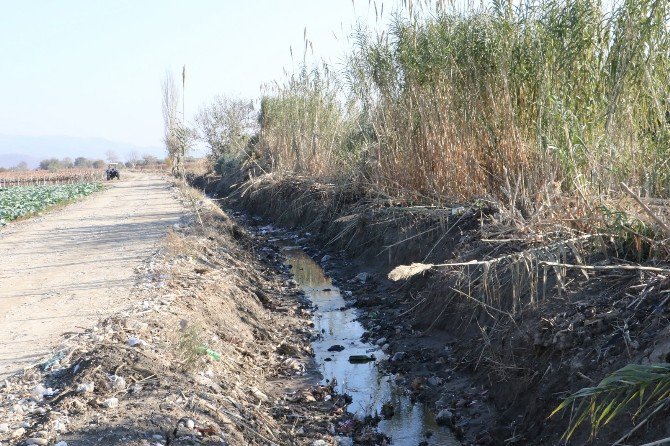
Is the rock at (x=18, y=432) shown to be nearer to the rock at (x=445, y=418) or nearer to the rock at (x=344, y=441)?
the rock at (x=344, y=441)

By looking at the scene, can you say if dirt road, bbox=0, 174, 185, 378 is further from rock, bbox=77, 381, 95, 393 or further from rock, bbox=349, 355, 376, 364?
rock, bbox=349, 355, 376, 364

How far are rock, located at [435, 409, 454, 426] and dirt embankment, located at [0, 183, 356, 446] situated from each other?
2.64ft

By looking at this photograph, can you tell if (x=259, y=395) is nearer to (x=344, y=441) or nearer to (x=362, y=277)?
(x=344, y=441)

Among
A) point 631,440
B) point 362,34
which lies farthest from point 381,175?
point 631,440

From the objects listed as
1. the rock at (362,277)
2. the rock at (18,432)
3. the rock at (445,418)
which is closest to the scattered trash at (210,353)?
the rock at (18,432)

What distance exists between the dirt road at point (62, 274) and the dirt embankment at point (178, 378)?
26cm

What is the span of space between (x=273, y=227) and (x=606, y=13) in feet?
39.1

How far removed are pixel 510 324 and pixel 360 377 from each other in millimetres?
1673

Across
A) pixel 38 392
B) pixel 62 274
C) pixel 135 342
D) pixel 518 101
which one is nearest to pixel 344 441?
pixel 135 342

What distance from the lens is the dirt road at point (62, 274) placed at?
5816 millimetres

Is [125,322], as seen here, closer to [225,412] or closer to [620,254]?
[225,412]

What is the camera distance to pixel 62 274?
872 cm

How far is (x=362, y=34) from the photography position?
35.2ft

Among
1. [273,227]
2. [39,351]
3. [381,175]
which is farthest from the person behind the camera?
[273,227]
